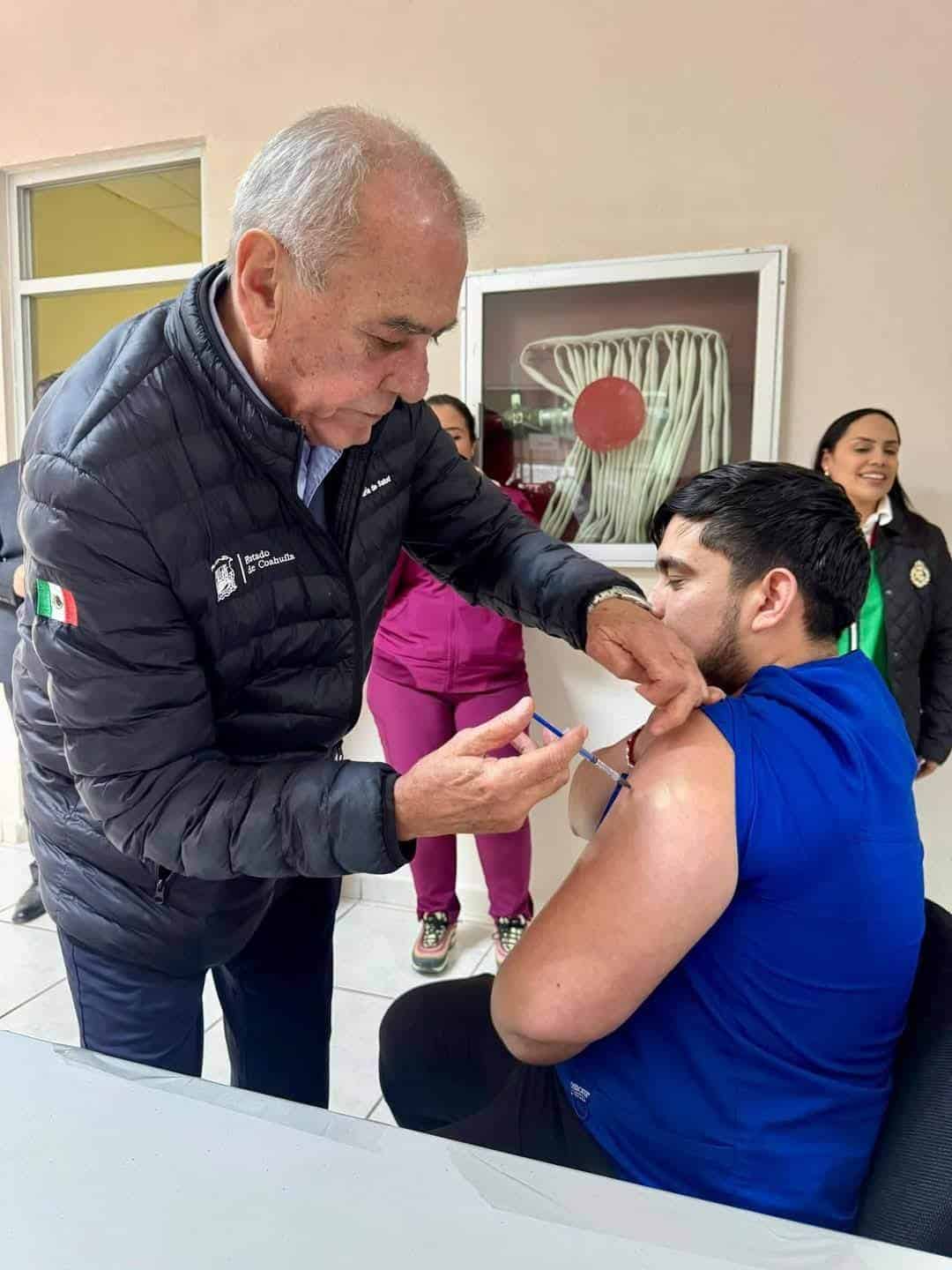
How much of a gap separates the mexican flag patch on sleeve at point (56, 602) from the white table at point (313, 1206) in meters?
0.44

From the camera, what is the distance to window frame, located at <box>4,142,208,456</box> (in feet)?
10.2

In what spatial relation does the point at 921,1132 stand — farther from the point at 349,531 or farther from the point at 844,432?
the point at 844,432

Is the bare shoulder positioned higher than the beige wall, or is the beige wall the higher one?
the beige wall

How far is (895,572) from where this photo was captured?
2270mm

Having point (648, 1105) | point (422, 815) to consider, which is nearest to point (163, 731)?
point (422, 815)

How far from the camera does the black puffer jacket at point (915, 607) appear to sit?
2.27 metres

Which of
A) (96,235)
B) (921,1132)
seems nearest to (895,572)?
(921,1132)

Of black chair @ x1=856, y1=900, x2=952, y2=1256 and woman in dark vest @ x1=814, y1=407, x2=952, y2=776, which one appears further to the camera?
woman in dark vest @ x1=814, y1=407, x2=952, y2=776

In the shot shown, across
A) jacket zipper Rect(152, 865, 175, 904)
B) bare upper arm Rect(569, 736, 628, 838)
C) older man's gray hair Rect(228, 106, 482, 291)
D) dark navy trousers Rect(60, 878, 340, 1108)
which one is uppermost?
older man's gray hair Rect(228, 106, 482, 291)

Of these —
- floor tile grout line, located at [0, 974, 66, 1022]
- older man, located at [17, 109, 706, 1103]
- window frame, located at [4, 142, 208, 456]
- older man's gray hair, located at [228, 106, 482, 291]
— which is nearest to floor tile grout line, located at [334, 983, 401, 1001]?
floor tile grout line, located at [0, 974, 66, 1022]

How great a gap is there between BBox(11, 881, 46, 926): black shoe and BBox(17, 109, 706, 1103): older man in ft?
6.62

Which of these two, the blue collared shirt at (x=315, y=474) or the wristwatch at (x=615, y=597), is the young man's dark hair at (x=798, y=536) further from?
the blue collared shirt at (x=315, y=474)

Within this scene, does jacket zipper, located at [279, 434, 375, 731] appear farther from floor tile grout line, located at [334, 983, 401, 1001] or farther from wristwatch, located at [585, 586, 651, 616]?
floor tile grout line, located at [334, 983, 401, 1001]

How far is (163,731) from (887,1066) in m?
0.82
